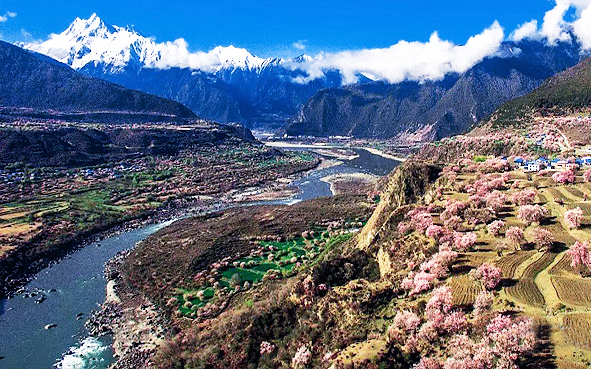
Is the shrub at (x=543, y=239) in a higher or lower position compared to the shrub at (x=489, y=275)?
higher

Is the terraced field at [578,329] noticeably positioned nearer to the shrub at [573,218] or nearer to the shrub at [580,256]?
the shrub at [580,256]

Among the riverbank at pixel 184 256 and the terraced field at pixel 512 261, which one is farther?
the riverbank at pixel 184 256

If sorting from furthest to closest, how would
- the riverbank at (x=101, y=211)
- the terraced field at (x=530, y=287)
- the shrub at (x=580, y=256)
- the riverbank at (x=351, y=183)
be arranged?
1. the riverbank at (x=351, y=183)
2. the riverbank at (x=101, y=211)
3. the shrub at (x=580, y=256)
4. the terraced field at (x=530, y=287)

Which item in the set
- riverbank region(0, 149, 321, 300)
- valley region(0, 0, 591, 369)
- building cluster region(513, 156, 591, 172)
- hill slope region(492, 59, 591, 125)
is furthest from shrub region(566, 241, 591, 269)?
hill slope region(492, 59, 591, 125)

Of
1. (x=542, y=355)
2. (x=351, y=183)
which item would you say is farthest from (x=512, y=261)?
(x=351, y=183)

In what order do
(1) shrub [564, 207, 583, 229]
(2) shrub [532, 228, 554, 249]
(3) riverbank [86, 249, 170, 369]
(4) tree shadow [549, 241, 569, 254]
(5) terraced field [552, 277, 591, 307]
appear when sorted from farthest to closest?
(3) riverbank [86, 249, 170, 369] → (1) shrub [564, 207, 583, 229] → (2) shrub [532, 228, 554, 249] → (4) tree shadow [549, 241, 569, 254] → (5) terraced field [552, 277, 591, 307]

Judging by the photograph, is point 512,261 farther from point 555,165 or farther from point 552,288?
point 555,165

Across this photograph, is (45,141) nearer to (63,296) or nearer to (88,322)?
(63,296)

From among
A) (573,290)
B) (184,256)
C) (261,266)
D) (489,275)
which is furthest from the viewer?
(184,256)

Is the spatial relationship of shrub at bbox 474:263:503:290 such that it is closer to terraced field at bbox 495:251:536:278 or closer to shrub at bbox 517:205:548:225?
terraced field at bbox 495:251:536:278

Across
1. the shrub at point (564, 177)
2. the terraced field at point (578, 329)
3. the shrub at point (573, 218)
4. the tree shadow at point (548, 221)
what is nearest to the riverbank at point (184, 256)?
the tree shadow at point (548, 221)
